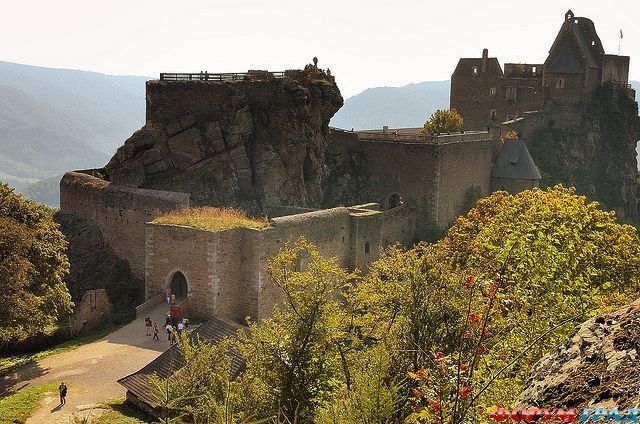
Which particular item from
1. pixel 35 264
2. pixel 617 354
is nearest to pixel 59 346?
pixel 35 264

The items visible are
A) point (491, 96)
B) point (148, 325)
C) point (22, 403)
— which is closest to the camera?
point (22, 403)

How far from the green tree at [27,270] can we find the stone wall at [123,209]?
196 inches

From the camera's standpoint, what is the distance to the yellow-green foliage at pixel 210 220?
29.7m

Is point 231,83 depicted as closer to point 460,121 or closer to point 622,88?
point 460,121

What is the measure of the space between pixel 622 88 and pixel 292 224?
49.4 meters

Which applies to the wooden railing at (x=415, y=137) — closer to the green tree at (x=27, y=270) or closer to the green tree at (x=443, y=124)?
the green tree at (x=443, y=124)

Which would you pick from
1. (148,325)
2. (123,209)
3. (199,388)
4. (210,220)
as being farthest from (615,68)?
(199,388)

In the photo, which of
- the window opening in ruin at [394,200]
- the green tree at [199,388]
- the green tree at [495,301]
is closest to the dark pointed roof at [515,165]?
the window opening in ruin at [394,200]

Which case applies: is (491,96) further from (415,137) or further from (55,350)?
(55,350)

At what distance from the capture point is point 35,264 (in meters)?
28.6

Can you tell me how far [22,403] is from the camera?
77.1ft

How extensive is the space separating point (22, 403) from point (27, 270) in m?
5.80

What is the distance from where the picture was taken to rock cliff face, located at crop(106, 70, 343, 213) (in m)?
40.7

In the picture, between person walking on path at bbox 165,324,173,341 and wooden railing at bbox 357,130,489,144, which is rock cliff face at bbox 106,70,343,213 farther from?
person walking on path at bbox 165,324,173,341
